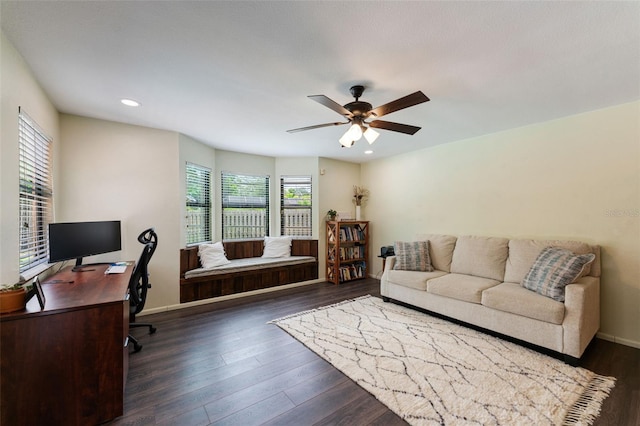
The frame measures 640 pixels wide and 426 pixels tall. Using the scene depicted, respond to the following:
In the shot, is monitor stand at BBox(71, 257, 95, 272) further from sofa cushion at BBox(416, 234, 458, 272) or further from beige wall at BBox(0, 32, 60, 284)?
sofa cushion at BBox(416, 234, 458, 272)

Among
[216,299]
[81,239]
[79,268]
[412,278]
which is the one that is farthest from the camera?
[216,299]

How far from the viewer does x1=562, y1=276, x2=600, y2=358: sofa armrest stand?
2205mm

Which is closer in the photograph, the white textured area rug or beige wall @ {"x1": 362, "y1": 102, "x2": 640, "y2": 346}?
the white textured area rug

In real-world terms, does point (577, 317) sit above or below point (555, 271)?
below

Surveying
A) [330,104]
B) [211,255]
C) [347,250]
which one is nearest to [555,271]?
[330,104]

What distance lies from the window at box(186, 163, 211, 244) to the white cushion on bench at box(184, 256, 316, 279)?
572 millimetres

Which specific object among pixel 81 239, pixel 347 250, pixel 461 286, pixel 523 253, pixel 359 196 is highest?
pixel 359 196

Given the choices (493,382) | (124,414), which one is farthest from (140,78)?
(493,382)

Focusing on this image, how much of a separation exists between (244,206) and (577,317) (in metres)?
4.66

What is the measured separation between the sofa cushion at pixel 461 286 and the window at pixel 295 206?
103 inches

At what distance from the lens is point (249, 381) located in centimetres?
207

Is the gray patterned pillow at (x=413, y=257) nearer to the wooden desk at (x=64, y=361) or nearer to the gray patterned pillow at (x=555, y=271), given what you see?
the gray patterned pillow at (x=555, y=271)

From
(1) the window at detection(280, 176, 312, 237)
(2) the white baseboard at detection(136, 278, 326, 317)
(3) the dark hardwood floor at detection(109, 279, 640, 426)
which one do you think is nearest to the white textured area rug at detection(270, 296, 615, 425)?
(3) the dark hardwood floor at detection(109, 279, 640, 426)

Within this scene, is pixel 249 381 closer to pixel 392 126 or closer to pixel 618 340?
pixel 392 126
